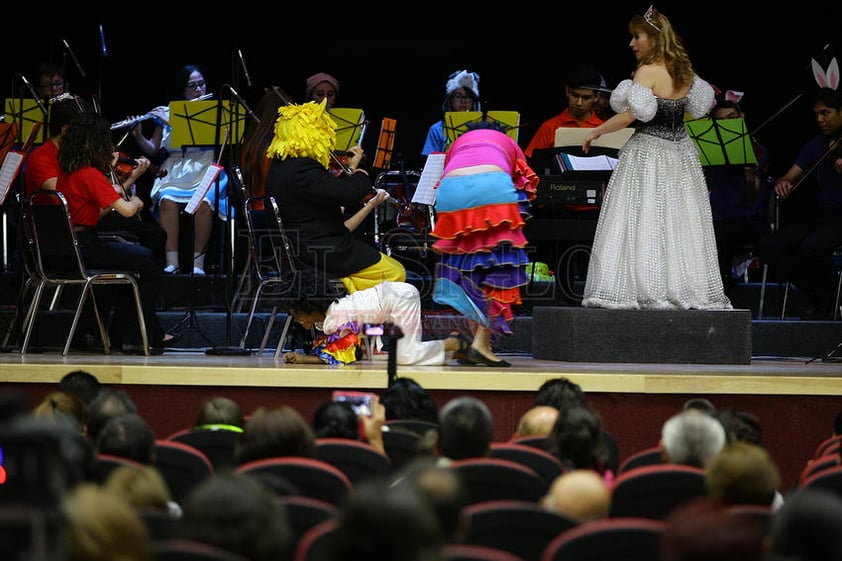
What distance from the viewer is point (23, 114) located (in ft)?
25.5

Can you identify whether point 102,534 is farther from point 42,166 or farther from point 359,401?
point 42,166

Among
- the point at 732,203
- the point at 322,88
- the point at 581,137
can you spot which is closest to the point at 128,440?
the point at 581,137

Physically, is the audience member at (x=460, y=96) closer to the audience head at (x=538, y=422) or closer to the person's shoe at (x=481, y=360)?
the person's shoe at (x=481, y=360)

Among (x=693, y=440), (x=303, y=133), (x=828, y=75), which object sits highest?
(x=828, y=75)

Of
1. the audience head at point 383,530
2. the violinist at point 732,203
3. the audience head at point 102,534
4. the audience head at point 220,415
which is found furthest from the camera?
the violinist at point 732,203

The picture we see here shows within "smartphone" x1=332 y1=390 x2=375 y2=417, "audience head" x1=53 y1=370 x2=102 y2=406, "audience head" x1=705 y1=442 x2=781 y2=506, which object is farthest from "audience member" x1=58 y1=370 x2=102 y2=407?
"audience head" x1=705 y1=442 x2=781 y2=506

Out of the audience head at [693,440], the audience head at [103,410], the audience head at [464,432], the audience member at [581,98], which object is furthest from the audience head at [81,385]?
the audience member at [581,98]

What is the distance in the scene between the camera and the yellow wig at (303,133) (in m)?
5.97

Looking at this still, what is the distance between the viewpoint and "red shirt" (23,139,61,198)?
6418 mm

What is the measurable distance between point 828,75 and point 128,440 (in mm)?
6441

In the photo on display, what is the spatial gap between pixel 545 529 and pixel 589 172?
5.11 m

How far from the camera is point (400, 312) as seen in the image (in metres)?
6.16

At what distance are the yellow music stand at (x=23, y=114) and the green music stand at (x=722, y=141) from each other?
13.9 feet

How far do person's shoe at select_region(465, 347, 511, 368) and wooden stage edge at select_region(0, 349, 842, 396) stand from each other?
0.15 m
